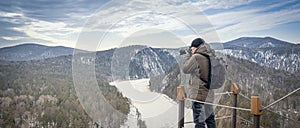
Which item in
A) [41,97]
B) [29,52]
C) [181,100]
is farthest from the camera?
[29,52]

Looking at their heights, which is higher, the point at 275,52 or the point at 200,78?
the point at 275,52

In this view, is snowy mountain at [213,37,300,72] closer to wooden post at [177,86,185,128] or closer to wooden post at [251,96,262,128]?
wooden post at [177,86,185,128]

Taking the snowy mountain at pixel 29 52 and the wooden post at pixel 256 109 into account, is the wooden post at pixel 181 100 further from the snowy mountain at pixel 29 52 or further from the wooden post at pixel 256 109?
the snowy mountain at pixel 29 52

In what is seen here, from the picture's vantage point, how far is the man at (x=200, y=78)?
2826 millimetres

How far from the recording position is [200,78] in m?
2.87

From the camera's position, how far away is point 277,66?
76.4 meters

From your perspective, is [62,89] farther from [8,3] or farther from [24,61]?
[8,3]

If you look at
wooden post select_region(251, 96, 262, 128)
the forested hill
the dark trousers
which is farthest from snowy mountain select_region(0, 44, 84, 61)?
wooden post select_region(251, 96, 262, 128)

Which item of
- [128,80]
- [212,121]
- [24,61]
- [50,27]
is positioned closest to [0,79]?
[24,61]

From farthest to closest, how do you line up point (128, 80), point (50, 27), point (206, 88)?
point (50, 27) → point (128, 80) → point (206, 88)

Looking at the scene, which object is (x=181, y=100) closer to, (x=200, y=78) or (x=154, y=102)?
(x=200, y=78)

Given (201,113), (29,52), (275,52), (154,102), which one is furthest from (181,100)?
(275,52)

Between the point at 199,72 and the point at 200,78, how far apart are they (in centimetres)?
7

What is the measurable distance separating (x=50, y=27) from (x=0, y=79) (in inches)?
452
